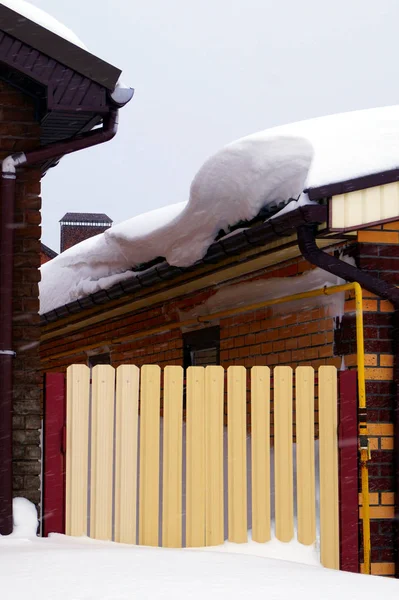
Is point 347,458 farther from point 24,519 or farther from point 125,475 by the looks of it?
point 24,519

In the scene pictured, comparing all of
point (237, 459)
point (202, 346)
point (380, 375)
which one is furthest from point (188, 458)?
point (202, 346)

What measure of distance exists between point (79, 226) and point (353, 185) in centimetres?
2638

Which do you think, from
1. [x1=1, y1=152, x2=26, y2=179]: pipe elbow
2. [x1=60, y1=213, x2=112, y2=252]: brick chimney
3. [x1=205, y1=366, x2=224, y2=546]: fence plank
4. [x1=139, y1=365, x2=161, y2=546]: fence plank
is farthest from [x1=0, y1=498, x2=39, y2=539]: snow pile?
[x1=60, y1=213, x2=112, y2=252]: brick chimney

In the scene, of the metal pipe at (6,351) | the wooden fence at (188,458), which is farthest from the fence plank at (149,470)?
Result: the metal pipe at (6,351)

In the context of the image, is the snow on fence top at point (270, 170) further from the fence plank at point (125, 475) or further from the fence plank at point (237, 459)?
the fence plank at point (125, 475)

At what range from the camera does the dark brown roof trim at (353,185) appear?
20.9 feet

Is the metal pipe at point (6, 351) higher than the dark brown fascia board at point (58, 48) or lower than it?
lower

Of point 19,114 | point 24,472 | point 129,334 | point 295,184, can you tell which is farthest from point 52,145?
point 129,334

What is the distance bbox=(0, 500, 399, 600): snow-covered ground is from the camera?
4.31m

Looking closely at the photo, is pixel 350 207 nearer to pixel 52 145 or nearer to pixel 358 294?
pixel 358 294

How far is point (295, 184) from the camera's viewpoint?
670 cm

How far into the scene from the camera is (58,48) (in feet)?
20.9

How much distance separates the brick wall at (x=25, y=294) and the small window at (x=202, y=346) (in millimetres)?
3259

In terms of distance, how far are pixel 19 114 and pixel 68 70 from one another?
46 cm
